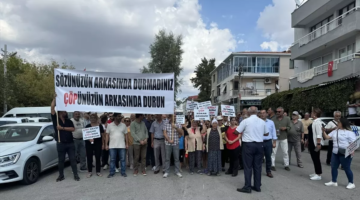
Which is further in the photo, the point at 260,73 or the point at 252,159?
the point at 260,73

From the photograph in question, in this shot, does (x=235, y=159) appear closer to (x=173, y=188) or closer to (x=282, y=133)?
(x=282, y=133)

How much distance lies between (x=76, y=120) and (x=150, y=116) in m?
3.04

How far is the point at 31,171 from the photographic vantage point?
6.87 metres

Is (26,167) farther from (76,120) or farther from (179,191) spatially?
(179,191)

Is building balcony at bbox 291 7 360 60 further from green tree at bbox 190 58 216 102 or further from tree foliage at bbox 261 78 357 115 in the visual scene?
green tree at bbox 190 58 216 102

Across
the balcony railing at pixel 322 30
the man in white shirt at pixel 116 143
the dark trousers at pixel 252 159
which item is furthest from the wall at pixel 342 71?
the man in white shirt at pixel 116 143

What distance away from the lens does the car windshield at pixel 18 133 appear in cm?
731

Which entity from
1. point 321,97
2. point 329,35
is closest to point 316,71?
point 329,35

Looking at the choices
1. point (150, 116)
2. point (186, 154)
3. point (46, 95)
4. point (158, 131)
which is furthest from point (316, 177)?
point (46, 95)

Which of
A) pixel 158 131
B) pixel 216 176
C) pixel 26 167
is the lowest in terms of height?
pixel 216 176

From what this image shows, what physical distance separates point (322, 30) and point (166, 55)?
62.6 feet

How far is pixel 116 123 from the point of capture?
7.71 metres

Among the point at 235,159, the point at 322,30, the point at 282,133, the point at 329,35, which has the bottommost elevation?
the point at 235,159

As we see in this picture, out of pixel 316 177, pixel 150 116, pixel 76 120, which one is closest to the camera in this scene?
pixel 316 177
